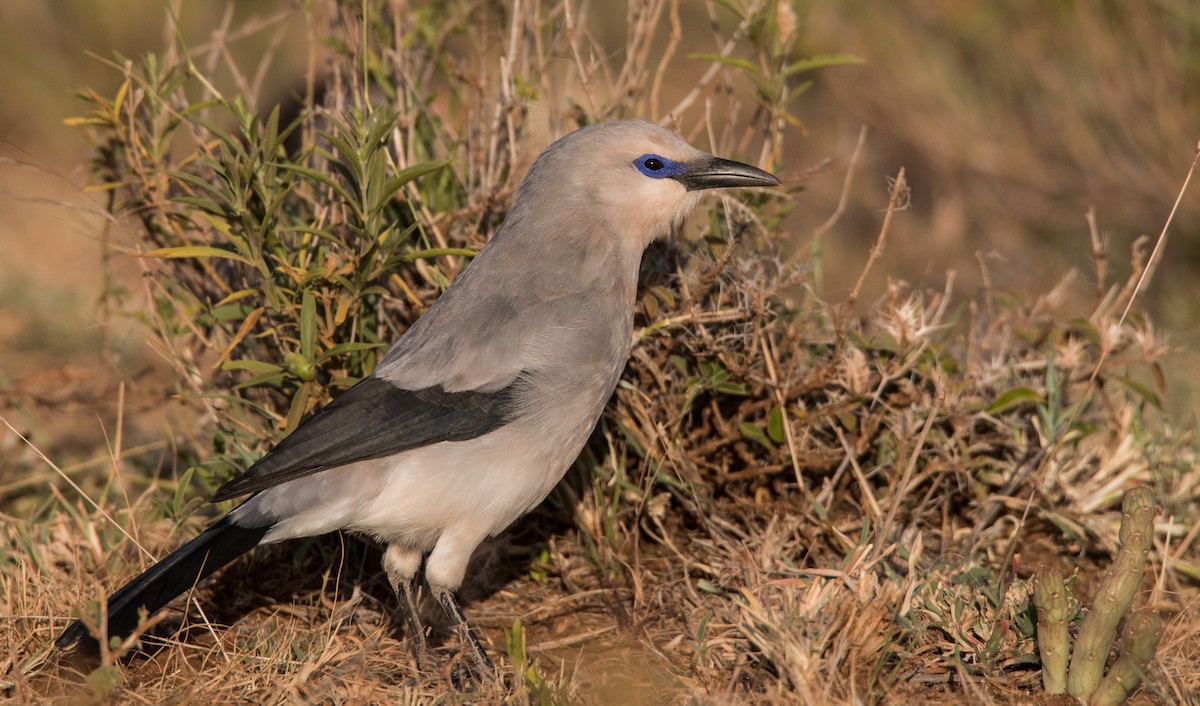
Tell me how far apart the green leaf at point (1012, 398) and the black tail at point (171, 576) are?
268 centimetres

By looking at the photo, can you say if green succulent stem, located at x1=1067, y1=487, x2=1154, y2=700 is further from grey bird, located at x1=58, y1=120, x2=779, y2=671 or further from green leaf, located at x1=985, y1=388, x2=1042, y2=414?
grey bird, located at x1=58, y1=120, x2=779, y2=671

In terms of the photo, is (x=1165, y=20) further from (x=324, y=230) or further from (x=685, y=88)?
(x=324, y=230)

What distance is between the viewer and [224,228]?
3947mm

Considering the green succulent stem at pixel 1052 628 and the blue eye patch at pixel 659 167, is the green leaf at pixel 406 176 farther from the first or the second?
the green succulent stem at pixel 1052 628

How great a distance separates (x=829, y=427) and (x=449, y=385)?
1582 mm

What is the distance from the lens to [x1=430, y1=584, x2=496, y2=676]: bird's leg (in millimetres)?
3594

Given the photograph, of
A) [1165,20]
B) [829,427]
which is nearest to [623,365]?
[829,427]

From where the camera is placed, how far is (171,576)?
354cm

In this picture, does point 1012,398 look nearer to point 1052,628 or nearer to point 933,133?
point 1052,628

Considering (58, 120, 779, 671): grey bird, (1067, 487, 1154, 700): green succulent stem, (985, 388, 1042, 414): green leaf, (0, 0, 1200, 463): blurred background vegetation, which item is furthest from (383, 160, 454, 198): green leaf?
Result: (0, 0, 1200, 463): blurred background vegetation

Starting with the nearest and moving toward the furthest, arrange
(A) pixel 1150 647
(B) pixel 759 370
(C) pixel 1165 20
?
(A) pixel 1150 647, (B) pixel 759 370, (C) pixel 1165 20

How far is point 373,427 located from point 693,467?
1.28m

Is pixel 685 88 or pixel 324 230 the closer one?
pixel 324 230

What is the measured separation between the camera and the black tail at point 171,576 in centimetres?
344
